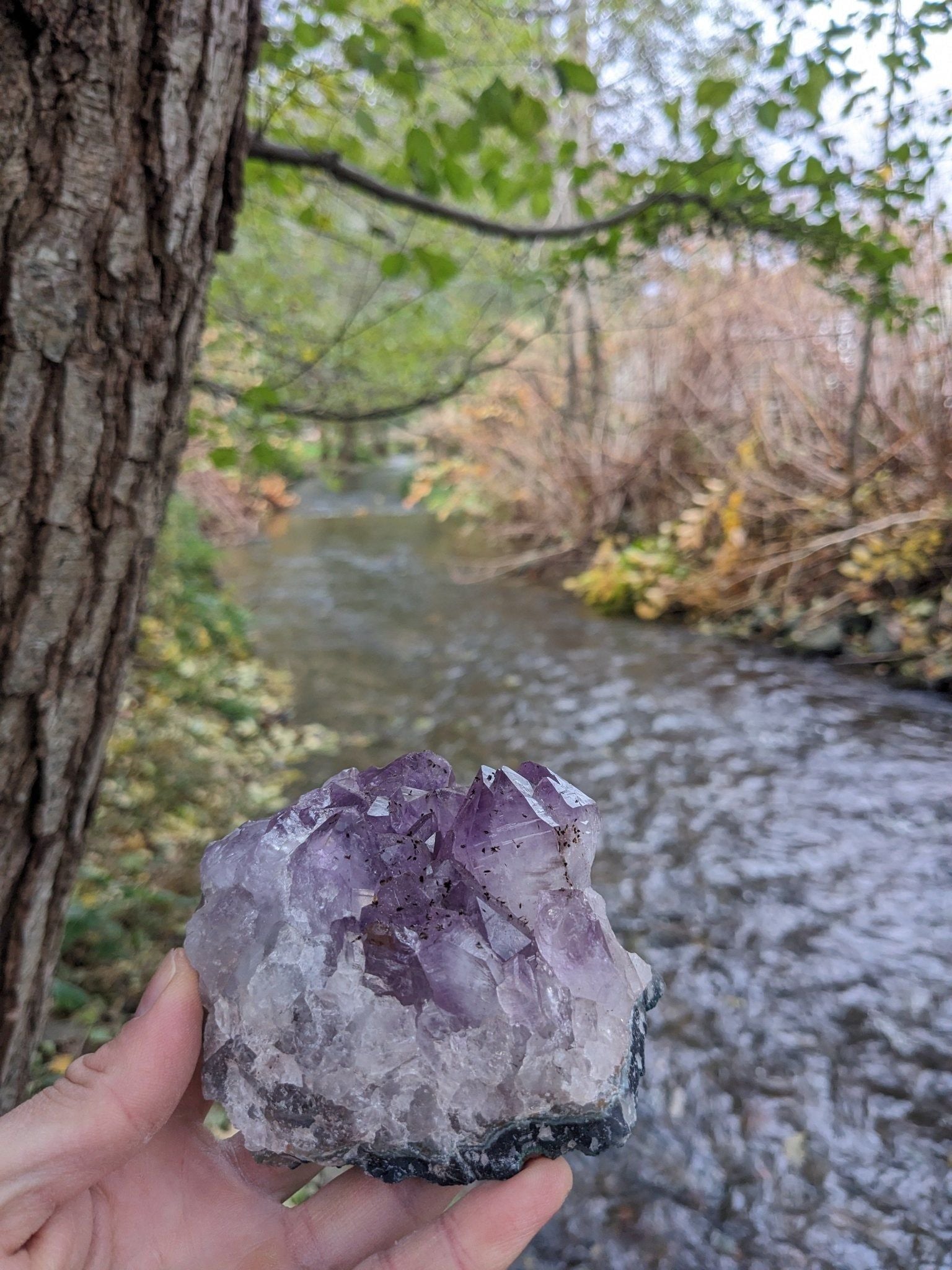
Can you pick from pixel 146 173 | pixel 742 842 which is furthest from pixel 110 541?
pixel 742 842

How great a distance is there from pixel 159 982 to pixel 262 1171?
409mm

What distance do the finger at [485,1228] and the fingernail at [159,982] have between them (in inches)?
19.1

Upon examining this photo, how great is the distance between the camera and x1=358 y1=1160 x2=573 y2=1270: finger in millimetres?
1137

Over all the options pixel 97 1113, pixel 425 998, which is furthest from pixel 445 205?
pixel 97 1113

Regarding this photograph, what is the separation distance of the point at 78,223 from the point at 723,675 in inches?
185

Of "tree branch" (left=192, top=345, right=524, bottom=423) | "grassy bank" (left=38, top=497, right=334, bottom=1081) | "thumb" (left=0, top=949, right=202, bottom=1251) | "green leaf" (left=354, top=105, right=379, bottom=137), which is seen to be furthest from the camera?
"tree branch" (left=192, top=345, right=524, bottom=423)

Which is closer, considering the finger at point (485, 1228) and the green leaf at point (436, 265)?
the finger at point (485, 1228)

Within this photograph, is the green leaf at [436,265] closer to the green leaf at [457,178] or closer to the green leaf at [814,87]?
the green leaf at [457,178]

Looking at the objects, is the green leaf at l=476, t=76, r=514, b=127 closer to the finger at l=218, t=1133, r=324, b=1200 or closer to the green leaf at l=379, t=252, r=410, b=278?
the green leaf at l=379, t=252, r=410, b=278

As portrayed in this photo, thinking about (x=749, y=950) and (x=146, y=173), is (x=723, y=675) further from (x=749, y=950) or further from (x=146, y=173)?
(x=146, y=173)

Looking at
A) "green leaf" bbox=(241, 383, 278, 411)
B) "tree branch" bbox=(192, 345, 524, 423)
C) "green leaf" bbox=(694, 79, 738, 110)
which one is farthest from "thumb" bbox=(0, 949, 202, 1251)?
"green leaf" bbox=(694, 79, 738, 110)

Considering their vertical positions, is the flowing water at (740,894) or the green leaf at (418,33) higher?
the green leaf at (418,33)

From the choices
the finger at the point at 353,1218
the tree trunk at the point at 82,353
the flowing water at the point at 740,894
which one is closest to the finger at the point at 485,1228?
the finger at the point at 353,1218

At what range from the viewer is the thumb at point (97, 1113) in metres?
1.01
